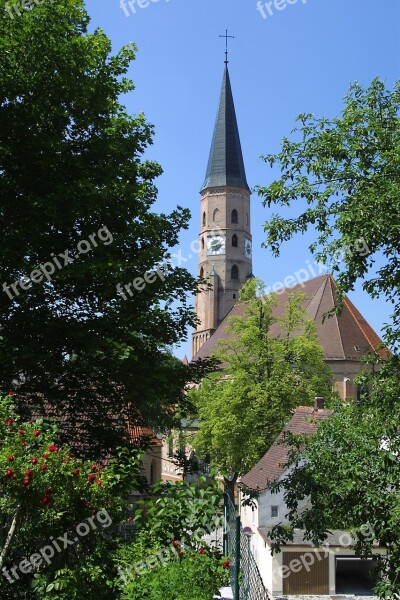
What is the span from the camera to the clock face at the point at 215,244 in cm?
7456

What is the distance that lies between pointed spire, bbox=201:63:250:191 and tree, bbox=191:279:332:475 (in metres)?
44.8

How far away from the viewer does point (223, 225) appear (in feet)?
249

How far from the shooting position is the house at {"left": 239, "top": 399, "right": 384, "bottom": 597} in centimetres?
2538

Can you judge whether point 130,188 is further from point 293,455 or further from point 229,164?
point 229,164

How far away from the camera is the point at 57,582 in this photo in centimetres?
547

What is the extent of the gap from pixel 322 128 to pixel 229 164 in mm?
67138

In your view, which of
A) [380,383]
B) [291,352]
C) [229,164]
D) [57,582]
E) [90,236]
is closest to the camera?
[57,582]

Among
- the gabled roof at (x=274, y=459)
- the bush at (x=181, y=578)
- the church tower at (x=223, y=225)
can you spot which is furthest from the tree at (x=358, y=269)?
the church tower at (x=223, y=225)

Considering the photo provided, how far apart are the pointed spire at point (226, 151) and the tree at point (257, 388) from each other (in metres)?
44.8

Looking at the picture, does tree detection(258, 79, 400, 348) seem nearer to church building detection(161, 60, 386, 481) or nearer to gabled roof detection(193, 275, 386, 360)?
gabled roof detection(193, 275, 386, 360)

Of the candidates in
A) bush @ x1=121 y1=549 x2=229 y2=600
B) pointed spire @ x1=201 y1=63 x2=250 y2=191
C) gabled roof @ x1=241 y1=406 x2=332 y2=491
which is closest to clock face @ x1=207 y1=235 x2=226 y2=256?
pointed spire @ x1=201 y1=63 x2=250 y2=191

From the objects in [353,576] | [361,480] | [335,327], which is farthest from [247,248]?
[361,480]

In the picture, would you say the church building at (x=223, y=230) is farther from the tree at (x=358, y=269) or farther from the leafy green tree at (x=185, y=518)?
the leafy green tree at (x=185, y=518)

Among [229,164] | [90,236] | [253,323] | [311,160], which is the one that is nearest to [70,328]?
[90,236]
